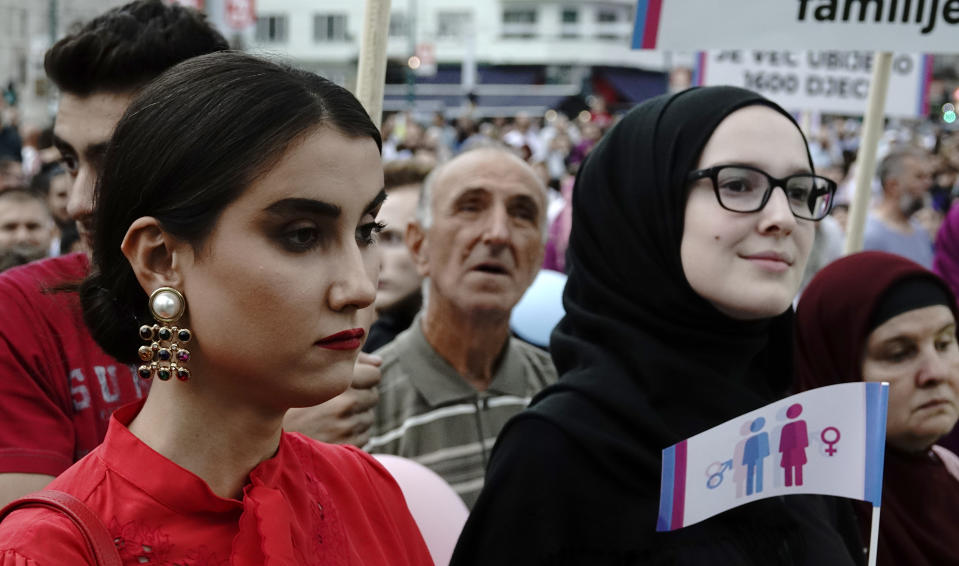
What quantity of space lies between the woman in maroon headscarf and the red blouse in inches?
59.7

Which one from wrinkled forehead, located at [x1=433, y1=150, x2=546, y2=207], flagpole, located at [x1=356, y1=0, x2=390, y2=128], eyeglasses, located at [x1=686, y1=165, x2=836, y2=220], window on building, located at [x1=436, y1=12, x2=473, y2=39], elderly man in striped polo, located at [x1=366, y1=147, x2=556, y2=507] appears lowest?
window on building, located at [x1=436, y1=12, x2=473, y2=39]

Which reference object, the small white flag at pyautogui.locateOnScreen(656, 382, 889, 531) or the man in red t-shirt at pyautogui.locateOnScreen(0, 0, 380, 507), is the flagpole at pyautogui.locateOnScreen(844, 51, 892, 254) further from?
the man in red t-shirt at pyautogui.locateOnScreen(0, 0, 380, 507)

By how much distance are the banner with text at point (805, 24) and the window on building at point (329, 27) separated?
2189 inches

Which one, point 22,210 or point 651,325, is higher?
point 651,325

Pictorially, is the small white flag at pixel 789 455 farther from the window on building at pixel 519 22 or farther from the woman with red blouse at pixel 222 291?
the window on building at pixel 519 22

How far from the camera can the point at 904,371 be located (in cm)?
291

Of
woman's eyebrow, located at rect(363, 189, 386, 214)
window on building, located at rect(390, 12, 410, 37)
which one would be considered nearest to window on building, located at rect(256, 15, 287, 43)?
window on building, located at rect(390, 12, 410, 37)

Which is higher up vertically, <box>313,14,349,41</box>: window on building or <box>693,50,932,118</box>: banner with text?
<box>693,50,932,118</box>: banner with text

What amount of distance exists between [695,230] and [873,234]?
6615 mm

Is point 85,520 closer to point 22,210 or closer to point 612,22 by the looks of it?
point 22,210

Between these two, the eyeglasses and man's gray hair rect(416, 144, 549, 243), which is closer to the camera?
the eyeglasses

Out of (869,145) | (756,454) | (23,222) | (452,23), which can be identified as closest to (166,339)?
(756,454)

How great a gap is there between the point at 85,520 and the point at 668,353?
1277 mm

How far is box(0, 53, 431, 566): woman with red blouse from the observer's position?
61.9 inches
